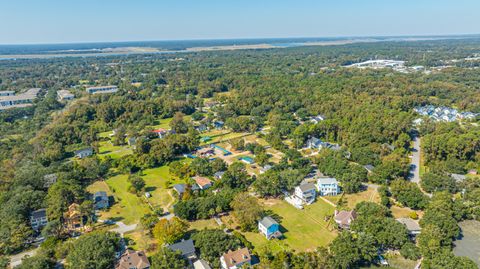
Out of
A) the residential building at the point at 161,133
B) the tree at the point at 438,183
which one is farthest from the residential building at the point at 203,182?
the tree at the point at 438,183

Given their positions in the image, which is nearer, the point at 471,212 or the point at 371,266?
the point at 371,266

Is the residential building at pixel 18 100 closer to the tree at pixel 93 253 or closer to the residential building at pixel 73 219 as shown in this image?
the residential building at pixel 73 219

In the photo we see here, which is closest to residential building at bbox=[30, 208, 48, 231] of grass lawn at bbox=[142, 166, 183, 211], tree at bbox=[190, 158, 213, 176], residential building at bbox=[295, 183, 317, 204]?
grass lawn at bbox=[142, 166, 183, 211]

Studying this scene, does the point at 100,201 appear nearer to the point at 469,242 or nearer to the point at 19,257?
the point at 19,257

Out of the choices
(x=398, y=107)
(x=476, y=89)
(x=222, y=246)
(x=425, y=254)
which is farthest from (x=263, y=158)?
(x=476, y=89)

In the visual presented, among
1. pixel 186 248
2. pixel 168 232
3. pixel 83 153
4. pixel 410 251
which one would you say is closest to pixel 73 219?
pixel 168 232

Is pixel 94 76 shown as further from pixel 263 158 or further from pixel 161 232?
pixel 161 232
